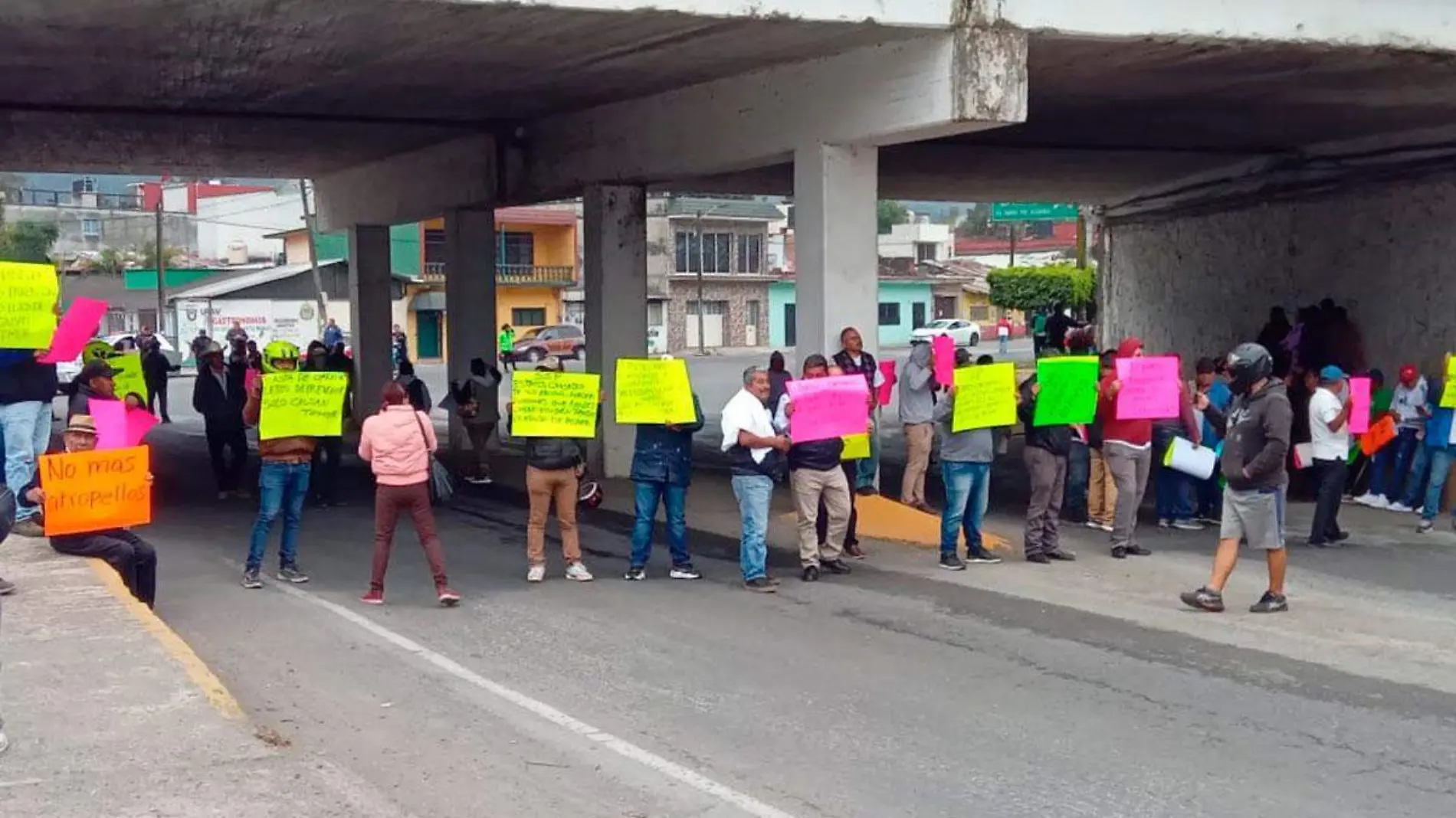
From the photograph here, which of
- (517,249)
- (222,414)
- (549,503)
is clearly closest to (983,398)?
(549,503)

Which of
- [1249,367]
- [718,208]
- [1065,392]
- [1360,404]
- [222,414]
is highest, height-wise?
[718,208]

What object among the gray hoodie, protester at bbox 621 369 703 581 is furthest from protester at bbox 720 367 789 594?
the gray hoodie

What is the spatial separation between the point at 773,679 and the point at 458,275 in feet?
54.5

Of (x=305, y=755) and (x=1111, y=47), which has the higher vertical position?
(x=1111, y=47)

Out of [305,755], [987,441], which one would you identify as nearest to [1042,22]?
[987,441]

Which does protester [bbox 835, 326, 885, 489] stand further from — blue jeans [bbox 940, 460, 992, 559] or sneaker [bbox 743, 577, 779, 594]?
sneaker [bbox 743, 577, 779, 594]

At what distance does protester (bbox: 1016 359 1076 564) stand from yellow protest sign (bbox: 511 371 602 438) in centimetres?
380

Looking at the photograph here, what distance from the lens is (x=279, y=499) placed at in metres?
11.8

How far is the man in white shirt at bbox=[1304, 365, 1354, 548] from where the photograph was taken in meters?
14.1

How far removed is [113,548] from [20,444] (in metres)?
2.58

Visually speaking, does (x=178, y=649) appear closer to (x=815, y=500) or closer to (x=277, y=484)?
(x=277, y=484)

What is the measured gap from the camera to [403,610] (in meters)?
11.0

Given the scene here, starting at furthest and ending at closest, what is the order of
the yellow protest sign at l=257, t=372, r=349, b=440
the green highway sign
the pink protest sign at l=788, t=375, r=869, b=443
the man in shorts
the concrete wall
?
A: the green highway sign
the concrete wall
the pink protest sign at l=788, t=375, r=869, b=443
the yellow protest sign at l=257, t=372, r=349, b=440
the man in shorts

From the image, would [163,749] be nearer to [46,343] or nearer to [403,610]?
[403,610]
